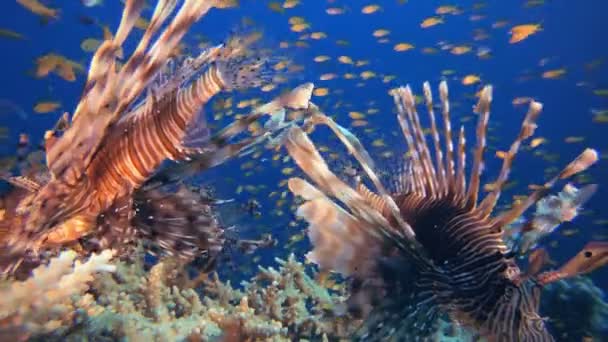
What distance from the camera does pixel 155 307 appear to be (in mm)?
2607

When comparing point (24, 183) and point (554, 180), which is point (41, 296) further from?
point (554, 180)

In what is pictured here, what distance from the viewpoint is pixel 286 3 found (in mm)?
8859

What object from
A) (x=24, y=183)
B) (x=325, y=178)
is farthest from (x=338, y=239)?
(x=24, y=183)

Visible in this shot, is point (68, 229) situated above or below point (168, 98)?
below

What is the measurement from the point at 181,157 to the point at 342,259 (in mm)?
933

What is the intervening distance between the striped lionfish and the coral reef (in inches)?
8.3

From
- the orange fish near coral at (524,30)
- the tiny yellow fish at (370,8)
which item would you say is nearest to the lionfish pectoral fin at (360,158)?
the orange fish near coral at (524,30)

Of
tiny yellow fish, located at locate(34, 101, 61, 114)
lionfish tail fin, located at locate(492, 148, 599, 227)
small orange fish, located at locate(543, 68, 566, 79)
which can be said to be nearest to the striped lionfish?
lionfish tail fin, located at locate(492, 148, 599, 227)

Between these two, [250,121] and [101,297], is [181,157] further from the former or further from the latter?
[101,297]

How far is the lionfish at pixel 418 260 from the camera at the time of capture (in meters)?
1.79

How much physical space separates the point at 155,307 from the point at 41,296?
124cm

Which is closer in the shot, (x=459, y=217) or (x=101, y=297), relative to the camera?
(x=459, y=217)

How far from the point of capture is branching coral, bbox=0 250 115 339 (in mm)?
1362

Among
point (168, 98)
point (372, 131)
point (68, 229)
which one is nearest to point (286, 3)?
point (372, 131)
